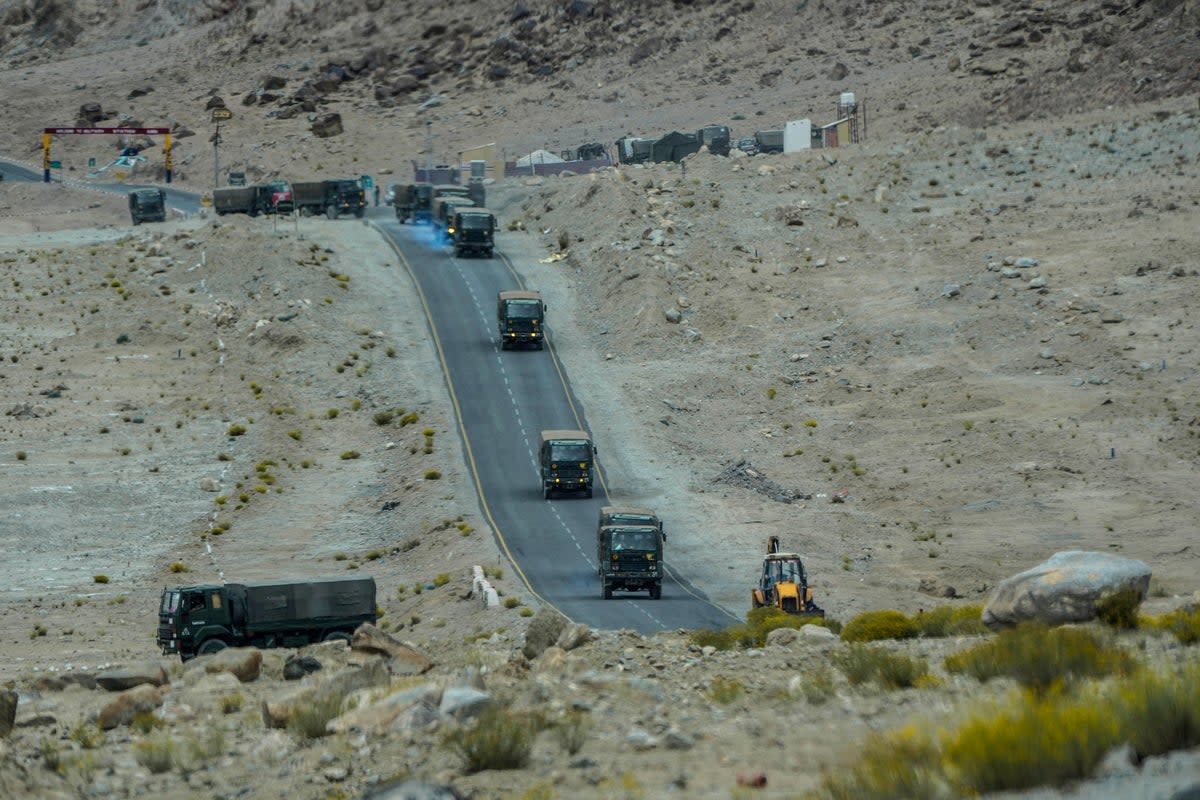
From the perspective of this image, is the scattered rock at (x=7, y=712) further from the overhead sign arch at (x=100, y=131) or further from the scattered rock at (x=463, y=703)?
the overhead sign arch at (x=100, y=131)

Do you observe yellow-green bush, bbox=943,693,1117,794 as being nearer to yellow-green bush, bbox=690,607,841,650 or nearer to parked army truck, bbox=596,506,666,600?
yellow-green bush, bbox=690,607,841,650

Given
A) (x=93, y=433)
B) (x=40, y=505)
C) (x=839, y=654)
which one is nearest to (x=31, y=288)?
(x=93, y=433)

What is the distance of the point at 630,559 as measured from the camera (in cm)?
5159

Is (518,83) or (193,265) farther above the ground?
(518,83)

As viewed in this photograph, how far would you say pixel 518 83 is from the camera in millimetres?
153750

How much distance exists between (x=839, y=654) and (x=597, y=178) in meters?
80.4

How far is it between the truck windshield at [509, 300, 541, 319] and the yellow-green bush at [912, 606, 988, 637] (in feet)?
162

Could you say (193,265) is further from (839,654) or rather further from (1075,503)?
(839,654)

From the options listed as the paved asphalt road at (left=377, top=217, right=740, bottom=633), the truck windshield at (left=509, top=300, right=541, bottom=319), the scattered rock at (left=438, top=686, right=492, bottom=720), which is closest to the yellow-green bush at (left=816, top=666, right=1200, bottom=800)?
the scattered rock at (left=438, top=686, right=492, bottom=720)

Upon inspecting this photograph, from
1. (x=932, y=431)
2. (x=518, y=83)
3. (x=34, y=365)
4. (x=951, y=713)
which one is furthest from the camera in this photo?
(x=518, y=83)

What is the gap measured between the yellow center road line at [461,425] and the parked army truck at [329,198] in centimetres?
257

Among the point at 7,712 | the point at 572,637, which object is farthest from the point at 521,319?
the point at 7,712

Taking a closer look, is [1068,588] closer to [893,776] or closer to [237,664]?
[893,776]

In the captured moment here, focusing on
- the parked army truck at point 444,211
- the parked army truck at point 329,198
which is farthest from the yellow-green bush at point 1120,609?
the parked army truck at point 329,198
